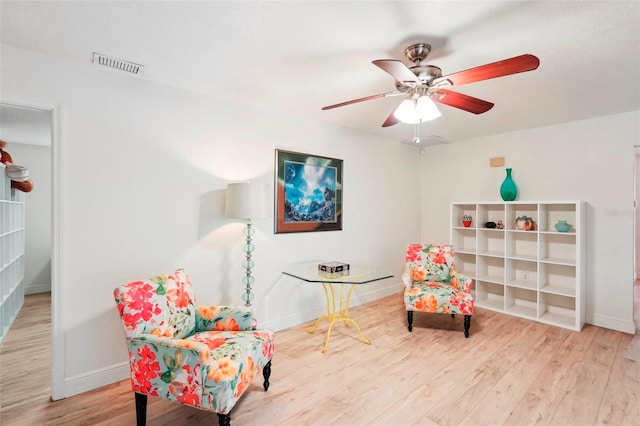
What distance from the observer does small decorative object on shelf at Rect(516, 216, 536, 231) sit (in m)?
3.82

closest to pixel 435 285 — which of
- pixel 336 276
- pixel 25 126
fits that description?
pixel 336 276

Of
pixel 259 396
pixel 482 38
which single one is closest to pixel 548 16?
pixel 482 38

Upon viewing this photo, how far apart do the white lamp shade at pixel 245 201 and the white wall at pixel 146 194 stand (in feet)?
0.93

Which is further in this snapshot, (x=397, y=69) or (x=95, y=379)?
(x=95, y=379)

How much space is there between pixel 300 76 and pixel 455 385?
267 cm

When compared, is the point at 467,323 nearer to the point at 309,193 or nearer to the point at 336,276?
the point at 336,276

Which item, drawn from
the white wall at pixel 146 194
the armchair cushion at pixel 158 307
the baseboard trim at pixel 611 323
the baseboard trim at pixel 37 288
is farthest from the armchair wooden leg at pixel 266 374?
the baseboard trim at pixel 37 288

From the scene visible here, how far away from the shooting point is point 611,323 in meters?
3.43

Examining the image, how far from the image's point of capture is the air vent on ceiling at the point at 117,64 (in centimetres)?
217

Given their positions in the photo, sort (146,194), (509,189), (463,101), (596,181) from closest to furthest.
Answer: (463,101), (146,194), (596,181), (509,189)

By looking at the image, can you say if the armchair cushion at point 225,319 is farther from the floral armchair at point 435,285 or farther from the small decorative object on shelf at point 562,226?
the small decorative object on shelf at point 562,226

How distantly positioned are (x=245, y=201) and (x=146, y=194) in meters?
0.80

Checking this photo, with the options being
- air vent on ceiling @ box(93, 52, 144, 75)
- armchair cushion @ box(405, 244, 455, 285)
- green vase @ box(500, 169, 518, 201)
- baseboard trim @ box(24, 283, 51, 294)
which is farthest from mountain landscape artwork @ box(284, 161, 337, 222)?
baseboard trim @ box(24, 283, 51, 294)

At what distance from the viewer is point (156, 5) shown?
164cm
